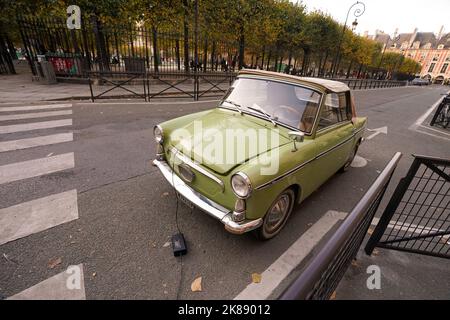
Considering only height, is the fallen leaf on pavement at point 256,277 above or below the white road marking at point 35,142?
below

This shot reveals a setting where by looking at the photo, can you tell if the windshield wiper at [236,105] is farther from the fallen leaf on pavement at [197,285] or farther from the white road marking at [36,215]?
the white road marking at [36,215]

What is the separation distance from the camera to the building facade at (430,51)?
87.2 metres

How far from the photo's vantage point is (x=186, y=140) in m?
2.87

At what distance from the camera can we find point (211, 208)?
251cm

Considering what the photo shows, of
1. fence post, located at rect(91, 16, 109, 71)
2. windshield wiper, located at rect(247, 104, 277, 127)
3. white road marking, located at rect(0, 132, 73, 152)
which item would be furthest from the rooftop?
fence post, located at rect(91, 16, 109, 71)

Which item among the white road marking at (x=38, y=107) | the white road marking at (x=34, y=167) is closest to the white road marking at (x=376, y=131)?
the white road marking at (x=34, y=167)

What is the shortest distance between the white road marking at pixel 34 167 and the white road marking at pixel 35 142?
871mm

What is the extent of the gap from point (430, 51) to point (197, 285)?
128861 mm

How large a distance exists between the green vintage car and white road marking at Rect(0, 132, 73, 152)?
3422mm

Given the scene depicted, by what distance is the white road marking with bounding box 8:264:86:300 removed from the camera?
202 cm

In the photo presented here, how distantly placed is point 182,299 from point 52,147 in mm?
4541
